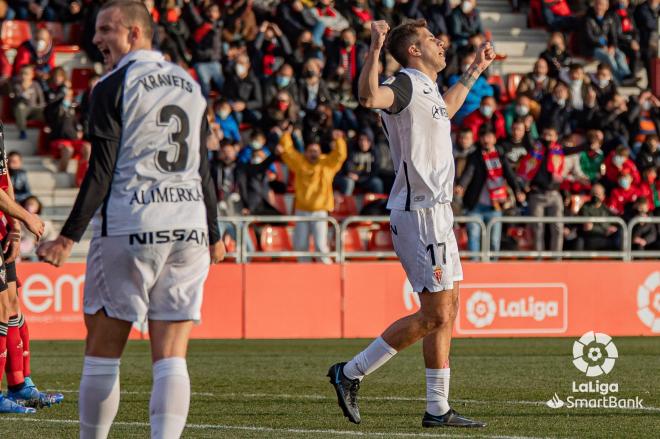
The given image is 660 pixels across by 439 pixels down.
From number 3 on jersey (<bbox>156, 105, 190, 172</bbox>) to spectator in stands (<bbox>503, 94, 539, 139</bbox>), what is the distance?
53.5ft

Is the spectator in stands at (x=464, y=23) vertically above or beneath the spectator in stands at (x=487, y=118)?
above

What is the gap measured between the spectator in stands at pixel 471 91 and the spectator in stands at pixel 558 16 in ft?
11.6

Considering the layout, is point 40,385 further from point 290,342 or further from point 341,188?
point 341,188

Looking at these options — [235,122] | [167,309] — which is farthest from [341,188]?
[167,309]

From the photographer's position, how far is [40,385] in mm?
11414

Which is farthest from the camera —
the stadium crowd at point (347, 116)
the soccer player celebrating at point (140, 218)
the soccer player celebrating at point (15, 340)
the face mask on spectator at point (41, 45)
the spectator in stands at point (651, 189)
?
the face mask on spectator at point (41, 45)

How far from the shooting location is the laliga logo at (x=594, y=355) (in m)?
12.7

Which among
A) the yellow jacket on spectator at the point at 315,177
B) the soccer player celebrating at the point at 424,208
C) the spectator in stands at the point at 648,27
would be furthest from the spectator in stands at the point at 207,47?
the soccer player celebrating at the point at 424,208

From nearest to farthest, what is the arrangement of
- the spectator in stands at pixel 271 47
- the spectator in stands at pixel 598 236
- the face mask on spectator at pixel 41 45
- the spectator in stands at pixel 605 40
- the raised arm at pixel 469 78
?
the raised arm at pixel 469 78
the spectator in stands at pixel 598 236
the face mask on spectator at pixel 41 45
the spectator in stands at pixel 271 47
the spectator in stands at pixel 605 40

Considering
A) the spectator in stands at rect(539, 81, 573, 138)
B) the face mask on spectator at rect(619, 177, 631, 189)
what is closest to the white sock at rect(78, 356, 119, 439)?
the face mask on spectator at rect(619, 177, 631, 189)

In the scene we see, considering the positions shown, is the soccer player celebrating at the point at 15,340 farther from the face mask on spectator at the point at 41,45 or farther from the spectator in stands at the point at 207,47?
the face mask on spectator at the point at 41,45

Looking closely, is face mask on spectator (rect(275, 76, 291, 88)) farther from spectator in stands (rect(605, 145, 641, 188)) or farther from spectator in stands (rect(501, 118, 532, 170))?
spectator in stands (rect(605, 145, 641, 188))

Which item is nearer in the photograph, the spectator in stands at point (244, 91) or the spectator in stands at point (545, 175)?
the spectator in stands at point (545, 175)

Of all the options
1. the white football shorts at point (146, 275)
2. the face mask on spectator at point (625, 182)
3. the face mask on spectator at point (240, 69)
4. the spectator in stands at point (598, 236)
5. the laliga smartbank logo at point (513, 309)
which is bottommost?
the laliga smartbank logo at point (513, 309)
